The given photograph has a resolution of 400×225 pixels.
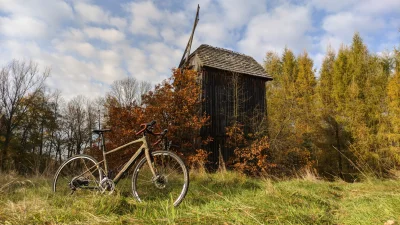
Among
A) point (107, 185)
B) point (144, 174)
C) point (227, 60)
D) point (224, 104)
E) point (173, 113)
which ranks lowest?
point (107, 185)

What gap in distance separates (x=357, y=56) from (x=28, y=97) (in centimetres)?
2942

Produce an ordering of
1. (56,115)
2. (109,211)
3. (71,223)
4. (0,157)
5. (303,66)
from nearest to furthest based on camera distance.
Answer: (71,223)
(109,211)
(0,157)
(303,66)
(56,115)

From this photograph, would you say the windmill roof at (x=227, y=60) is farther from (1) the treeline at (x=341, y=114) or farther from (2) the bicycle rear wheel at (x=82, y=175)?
(2) the bicycle rear wheel at (x=82, y=175)

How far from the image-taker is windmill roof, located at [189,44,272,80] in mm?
14257

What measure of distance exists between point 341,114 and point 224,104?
1116cm

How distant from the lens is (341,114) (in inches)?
785

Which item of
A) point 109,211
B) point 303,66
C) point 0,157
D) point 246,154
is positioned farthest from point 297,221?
point 0,157

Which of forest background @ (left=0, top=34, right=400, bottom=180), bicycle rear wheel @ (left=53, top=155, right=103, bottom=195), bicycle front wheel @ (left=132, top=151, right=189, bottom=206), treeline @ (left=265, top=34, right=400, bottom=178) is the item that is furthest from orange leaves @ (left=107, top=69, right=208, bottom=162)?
bicycle front wheel @ (left=132, top=151, right=189, bottom=206)

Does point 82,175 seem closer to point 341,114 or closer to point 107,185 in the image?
point 107,185

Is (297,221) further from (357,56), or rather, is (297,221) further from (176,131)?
(357,56)

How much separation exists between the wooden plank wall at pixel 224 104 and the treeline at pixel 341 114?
5.27ft

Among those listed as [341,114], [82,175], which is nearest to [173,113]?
[82,175]

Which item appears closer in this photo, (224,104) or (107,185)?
(107,185)

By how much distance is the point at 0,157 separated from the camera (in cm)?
2148
